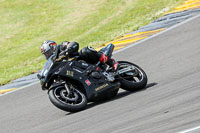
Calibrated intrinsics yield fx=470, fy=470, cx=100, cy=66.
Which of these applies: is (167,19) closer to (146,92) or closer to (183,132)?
(146,92)

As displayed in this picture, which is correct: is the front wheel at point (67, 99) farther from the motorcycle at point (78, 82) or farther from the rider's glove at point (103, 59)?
the rider's glove at point (103, 59)

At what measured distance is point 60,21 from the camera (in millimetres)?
23859

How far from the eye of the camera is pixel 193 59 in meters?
9.33

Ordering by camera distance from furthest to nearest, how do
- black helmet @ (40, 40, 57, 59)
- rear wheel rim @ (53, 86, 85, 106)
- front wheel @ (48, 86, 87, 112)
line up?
black helmet @ (40, 40, 57, 59)
rear wheel rim @ (53, 86, 85, 106)
front wheel @ (48, 86, 87, 112)

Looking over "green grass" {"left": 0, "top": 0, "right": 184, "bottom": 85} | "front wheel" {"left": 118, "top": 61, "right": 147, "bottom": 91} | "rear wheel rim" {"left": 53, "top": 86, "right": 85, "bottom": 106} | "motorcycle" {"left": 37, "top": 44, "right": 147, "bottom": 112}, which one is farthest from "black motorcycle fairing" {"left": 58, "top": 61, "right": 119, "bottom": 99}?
"green grass" {"left": 0, "top": 0, "right": 184, "bottom": 85}

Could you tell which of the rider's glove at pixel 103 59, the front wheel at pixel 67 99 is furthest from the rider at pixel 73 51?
the front wheel at pixel 67 99

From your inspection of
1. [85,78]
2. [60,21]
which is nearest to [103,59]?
[85,78]

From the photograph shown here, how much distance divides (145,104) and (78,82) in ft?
4.95

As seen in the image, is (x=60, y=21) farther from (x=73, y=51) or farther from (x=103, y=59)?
(x=73, y=51)

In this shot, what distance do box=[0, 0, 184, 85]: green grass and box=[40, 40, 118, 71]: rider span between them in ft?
22.8

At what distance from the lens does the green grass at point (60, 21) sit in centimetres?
1761

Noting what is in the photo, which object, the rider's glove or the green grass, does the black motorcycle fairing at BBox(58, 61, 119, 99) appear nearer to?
the rider's glove

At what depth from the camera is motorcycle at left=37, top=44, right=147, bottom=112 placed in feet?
25.2

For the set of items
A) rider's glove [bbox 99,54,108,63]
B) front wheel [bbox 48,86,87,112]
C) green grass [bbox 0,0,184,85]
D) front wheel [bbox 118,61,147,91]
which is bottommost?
green grass [bbox 0,0,184,85]
